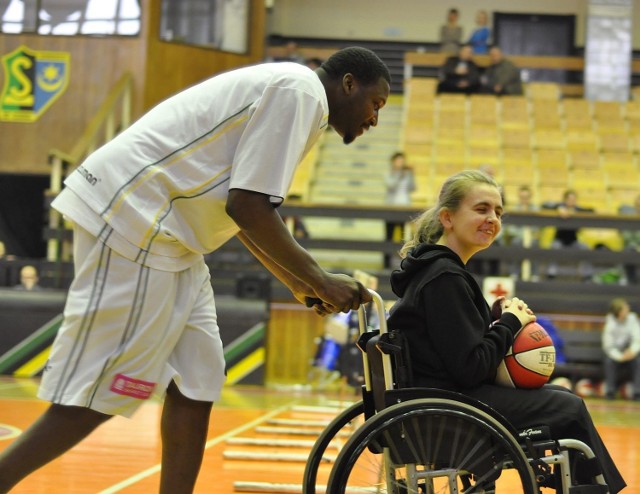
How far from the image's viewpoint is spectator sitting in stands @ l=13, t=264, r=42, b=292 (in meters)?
9.26

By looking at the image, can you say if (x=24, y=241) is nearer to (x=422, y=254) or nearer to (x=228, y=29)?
(x=228, y=29)

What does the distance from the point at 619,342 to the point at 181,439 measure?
7282 millimetres

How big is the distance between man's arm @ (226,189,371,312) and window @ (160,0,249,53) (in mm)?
→ 11070

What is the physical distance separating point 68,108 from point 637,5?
362 inches

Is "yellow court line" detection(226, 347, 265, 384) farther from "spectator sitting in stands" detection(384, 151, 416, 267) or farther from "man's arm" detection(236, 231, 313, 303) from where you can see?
"man's arm" detection(236, 231, 313, 303)

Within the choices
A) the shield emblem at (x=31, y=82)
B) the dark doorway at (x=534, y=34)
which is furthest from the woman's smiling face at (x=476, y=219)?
the dark doorway at (x=534, y=34)

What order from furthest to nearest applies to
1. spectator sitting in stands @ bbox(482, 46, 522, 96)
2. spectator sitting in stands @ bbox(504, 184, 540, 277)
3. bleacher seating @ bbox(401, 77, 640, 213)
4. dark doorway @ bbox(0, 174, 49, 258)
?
spectator sitting in stands @ bbox(482, 46, 522, 96), dark doorway @ bbox(0, 174, 49, 258), bleacher seating @ bbox(401, 77, 640, 213), spectator sitting in stands @ bbox(504, 184, 540, 277)

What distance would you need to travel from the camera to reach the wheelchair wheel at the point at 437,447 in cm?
247

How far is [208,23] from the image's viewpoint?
13.6m

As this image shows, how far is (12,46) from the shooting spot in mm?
12477

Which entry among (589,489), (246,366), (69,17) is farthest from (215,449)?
(69,17)

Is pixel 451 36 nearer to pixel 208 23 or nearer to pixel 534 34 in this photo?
pixel 534 34

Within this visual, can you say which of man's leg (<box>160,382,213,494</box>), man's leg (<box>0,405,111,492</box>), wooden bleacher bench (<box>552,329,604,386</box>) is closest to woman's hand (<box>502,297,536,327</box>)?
man's leg (<box>160,382,213,494</box>)

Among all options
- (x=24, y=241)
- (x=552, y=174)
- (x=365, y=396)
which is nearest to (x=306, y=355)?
(x=552, y=174)
